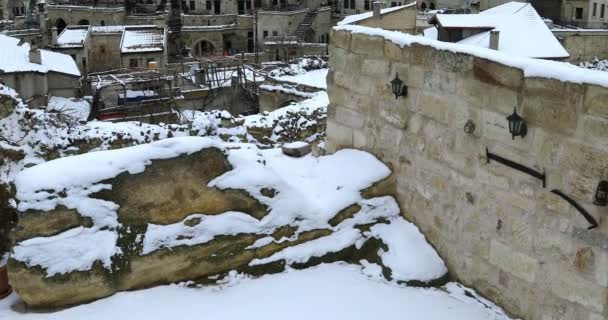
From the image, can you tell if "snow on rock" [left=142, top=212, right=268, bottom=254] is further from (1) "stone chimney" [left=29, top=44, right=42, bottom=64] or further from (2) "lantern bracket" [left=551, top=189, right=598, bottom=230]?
→ (1) "stone chimney" [left=29, top=44, right=42, bottom=64]

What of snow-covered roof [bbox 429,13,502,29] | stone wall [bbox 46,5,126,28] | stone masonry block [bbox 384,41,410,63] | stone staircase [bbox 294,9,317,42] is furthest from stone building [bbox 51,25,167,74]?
stone masonry block [bbox 384,41,410,63]

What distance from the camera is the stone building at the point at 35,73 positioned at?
3005 centimetres

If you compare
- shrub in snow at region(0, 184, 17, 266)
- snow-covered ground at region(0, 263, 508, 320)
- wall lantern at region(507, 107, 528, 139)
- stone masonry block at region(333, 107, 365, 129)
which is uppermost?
wall lantern at region(507, 107, 528, 139)

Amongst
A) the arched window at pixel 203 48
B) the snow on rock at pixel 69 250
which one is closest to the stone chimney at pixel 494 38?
the snow on rock at pixel 69 250

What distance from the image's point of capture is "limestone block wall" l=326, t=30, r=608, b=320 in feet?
16.0

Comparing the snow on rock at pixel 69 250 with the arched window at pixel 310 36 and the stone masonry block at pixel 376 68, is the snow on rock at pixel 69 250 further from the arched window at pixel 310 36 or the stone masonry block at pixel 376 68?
the arched window at pixel 310 36

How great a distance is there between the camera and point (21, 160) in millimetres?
13844

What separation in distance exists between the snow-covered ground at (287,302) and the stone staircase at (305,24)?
5125 cm

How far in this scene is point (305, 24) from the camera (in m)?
58.7

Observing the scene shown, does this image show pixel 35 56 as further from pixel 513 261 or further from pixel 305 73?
pixel 513 261

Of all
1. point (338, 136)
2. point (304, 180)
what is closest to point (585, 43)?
point (338, 136)

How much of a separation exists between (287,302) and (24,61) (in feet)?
96.3

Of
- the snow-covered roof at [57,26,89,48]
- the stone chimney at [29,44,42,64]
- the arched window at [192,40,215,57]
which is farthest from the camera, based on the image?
the arched window at [192,40,215,57]

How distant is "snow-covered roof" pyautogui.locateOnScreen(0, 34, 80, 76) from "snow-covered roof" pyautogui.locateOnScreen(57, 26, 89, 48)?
11.1 m
